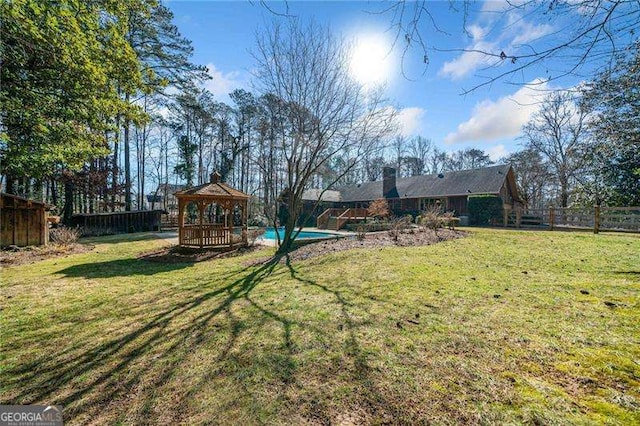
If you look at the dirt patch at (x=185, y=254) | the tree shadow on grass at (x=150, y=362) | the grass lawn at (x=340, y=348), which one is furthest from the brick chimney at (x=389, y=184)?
the tree shadow on grass at (x=150, y=362)

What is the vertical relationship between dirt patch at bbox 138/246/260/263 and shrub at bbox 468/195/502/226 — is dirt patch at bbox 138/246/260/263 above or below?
below

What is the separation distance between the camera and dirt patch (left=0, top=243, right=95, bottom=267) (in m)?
8.31

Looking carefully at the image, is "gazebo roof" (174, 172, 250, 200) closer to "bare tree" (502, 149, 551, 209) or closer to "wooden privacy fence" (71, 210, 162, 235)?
"wooden privacy fence" (71, 210, 162, 235)

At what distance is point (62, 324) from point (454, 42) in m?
5.94

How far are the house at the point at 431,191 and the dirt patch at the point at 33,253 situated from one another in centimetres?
1819

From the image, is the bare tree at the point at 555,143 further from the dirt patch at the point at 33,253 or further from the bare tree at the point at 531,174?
the dirt patch at the point at 33,253

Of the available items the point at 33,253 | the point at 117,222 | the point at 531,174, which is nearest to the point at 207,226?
the point at 33,253

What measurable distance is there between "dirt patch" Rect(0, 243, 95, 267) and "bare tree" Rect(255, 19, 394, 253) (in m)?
8.05

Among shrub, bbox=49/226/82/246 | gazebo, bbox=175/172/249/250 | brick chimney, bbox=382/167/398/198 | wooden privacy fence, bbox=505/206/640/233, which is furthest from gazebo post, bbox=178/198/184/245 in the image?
brick chimney, bbox=382/167/398/198

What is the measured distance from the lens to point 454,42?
2236 mm

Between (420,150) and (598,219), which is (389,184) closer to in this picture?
(598,219)

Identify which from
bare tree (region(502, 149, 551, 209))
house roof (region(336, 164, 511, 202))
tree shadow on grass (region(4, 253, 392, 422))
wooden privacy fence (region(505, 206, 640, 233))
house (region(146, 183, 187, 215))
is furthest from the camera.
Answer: house (region(146, 183, 187, 215))

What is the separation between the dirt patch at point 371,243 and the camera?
28.8 ft

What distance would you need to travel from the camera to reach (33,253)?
9430 millimetres
